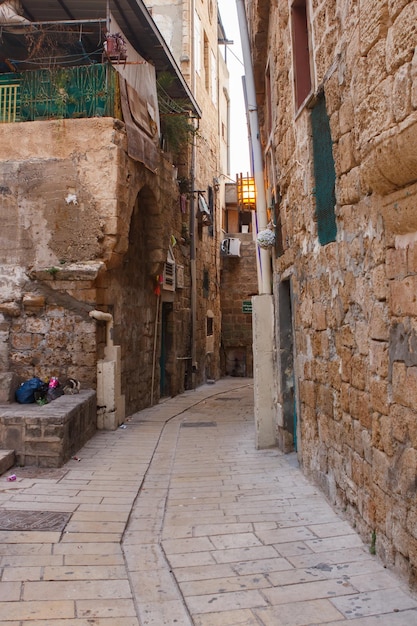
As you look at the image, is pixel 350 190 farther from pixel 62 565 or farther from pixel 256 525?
pixel 62 565

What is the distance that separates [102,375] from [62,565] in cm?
474

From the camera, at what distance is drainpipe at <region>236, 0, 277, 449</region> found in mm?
6832

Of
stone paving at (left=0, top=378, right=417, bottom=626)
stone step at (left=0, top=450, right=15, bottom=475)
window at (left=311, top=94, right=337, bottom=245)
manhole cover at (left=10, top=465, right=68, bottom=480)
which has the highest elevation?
window at (left=311, top=94, right=337, bottom=245)

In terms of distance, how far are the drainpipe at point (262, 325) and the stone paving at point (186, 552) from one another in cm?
70

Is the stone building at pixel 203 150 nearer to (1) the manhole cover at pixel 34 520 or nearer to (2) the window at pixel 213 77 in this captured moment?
(2) the window at pixel 213 77

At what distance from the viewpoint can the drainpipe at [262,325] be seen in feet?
22.4

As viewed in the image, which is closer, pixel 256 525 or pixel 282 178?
pixel 256 525

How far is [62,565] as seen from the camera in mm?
3316

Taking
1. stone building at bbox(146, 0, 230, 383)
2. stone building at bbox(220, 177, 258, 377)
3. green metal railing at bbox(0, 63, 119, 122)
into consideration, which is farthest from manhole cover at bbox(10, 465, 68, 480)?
stone building at bbox(220, 177, 258, 377)

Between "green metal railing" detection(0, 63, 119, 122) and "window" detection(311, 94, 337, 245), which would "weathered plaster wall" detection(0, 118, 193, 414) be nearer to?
"green metal railing" detection(0, 63, 119, 122)

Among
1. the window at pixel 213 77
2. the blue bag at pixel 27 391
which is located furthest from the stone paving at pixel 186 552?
the window at pixel 213 77

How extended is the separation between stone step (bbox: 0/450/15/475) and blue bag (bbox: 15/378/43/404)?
1.66 m

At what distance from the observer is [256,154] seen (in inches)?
297

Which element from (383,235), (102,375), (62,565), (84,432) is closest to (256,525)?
(62,565)
